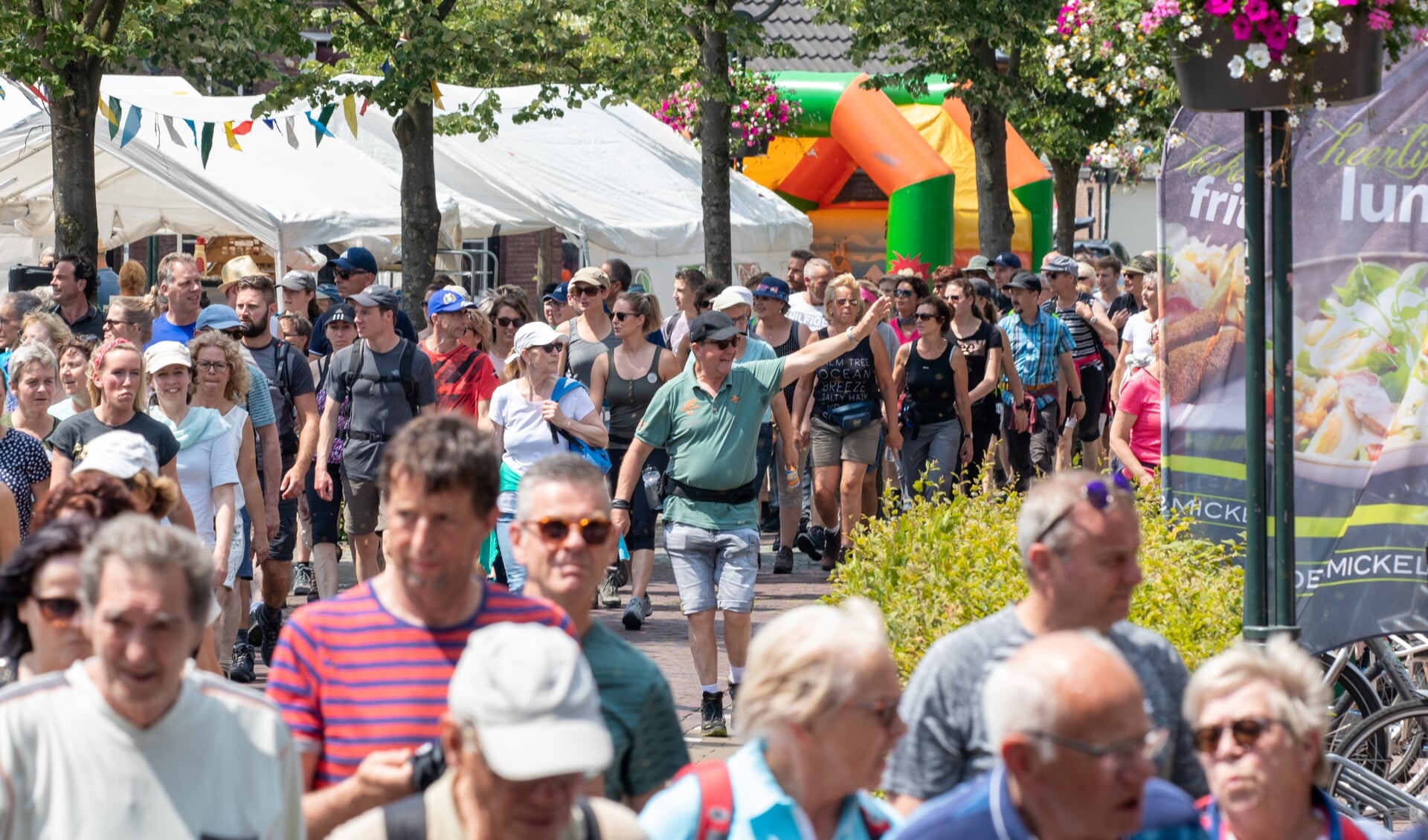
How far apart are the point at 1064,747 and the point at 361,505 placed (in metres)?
7.11

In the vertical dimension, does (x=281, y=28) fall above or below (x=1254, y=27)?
above

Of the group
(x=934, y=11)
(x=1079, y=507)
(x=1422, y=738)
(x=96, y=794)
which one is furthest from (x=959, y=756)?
(x=934, y=11)

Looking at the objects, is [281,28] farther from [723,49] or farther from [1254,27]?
[1254,27]

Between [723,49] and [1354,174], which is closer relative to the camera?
[1354,174]

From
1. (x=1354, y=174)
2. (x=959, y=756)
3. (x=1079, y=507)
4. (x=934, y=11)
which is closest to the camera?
(x=959, y=756)

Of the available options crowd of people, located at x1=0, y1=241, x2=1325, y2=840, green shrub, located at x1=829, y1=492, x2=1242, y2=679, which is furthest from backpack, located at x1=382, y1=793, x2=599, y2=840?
green shrub, located at x1=829, y1=492, x2=1242, y2=679

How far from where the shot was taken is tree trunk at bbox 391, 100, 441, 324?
1636 cm

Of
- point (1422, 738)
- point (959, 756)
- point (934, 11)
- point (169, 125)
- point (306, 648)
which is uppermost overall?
point (934, 11)

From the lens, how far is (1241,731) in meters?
3.46

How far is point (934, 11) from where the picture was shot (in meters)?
19.6

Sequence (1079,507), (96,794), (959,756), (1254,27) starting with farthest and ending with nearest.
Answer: (1254,27) → (1079,507) → (959,756) → (96,794)

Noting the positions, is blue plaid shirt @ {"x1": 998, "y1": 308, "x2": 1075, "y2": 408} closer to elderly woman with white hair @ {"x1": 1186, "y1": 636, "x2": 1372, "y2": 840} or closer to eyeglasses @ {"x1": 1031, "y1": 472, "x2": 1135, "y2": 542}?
eyeglasses @ {"x1": 1031, "y1": 472, "x2": 1135, "y2": 542}

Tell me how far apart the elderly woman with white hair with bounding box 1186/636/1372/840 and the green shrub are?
9.38ft

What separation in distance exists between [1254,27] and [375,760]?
372 cm
